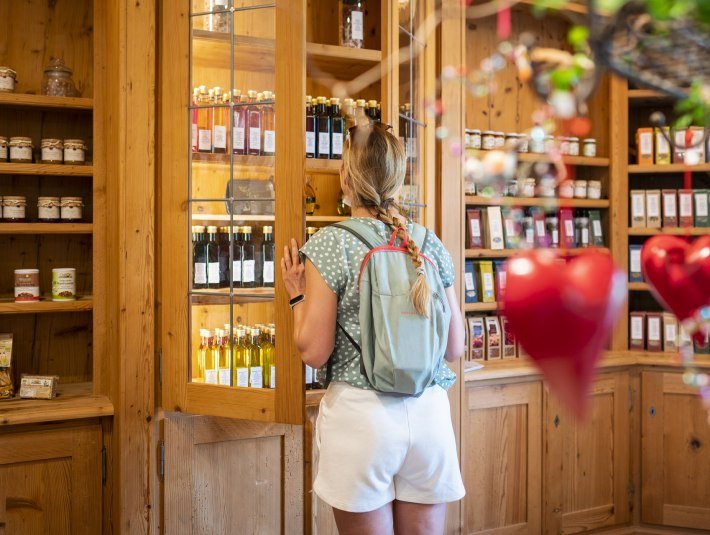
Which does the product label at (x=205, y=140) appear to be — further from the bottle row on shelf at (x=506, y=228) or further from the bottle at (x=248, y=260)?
the bottle row on shelf at (x=506, y=228)

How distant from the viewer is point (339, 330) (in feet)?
6.09

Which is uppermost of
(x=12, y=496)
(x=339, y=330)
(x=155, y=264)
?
(x=155, y=264)

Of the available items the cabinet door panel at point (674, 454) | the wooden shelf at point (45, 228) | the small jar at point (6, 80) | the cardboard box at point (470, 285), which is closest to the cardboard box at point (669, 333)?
the cabinet door panel at point (674, 454)

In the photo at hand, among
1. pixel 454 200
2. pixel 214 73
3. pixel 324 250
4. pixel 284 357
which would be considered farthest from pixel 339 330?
pixel 454 200

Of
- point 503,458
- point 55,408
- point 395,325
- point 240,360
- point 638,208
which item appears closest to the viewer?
point 395,325

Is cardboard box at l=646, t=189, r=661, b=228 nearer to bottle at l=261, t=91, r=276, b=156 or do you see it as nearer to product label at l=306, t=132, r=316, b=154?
product label at l=306, t=132, r=316, b=154

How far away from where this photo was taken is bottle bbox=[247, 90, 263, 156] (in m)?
2.35

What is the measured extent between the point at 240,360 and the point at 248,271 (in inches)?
11.6

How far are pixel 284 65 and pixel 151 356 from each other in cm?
112

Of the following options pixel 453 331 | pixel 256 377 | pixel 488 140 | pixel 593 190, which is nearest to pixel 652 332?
pixel 593 190

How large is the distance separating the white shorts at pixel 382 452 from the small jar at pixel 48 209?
62.3 inches

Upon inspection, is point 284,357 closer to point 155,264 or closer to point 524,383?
point 155,264

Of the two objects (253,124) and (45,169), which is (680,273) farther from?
(45,169)

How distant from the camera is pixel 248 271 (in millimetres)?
2406
